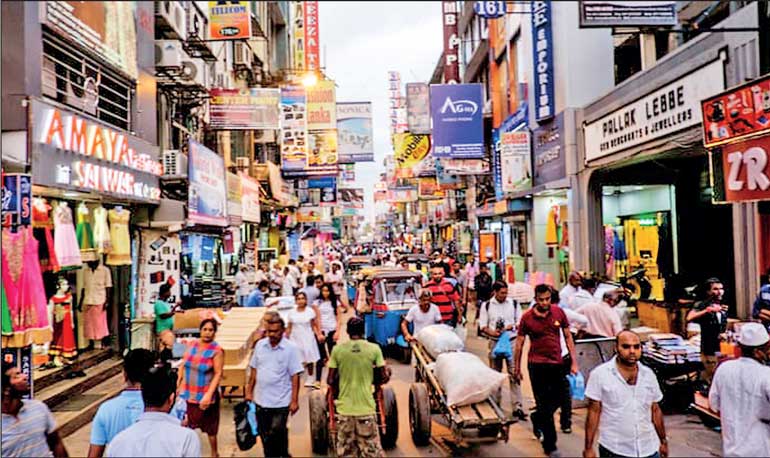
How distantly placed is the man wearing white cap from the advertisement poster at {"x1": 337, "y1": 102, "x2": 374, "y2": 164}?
20.0 meters

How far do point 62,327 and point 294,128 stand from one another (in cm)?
1485

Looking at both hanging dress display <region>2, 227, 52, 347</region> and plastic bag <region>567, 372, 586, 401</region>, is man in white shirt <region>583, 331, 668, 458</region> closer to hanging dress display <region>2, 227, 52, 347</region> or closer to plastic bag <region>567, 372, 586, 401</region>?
plastic bag <region>567, 372, 586, 401</region>

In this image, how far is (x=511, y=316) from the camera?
9.80 m

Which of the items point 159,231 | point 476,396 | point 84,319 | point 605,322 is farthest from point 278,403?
point 159,231

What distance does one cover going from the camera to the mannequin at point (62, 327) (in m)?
10.2

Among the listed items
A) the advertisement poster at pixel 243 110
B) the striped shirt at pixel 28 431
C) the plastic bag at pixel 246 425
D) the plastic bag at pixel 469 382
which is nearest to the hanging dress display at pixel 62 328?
the plastic bag at pixel 246 425

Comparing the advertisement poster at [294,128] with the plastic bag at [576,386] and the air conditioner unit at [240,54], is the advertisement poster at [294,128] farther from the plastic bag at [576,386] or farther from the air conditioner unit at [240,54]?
the plastic bag at [576,386]

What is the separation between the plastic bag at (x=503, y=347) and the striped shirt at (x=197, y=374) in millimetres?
→ 4117

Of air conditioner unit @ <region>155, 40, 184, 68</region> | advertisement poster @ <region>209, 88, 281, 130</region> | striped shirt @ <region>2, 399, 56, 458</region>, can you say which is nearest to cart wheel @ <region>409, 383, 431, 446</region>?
striped shirt @ <region>2, 399, 56, 458</region>

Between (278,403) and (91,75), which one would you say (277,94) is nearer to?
(91,75)

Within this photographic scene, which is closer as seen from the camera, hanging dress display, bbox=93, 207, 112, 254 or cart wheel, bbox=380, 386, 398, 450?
cart wheel, bbox=380, 386, 398, 450

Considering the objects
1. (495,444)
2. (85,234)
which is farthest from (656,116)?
(85,234)

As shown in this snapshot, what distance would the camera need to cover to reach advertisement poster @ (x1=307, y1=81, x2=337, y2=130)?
80.7 ft

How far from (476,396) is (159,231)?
8.53 metres
